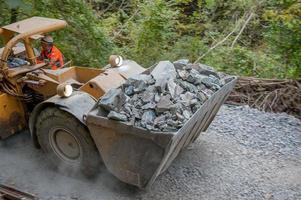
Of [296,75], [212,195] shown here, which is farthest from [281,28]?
[212,195]

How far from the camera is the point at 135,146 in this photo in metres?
5.01

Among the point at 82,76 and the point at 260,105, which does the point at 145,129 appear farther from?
the point at 260,105

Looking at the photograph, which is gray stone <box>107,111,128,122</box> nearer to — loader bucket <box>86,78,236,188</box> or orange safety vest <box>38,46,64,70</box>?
loader bucket <box>86,78,236,188</box>

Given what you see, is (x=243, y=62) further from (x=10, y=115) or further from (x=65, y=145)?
(x=10, y=115)

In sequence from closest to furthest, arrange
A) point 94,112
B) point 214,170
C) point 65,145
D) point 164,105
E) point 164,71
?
point 164,105 < point 94,112 < point 164,71 < point 65,145 < point 214,170

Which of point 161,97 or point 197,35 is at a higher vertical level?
point 161,97

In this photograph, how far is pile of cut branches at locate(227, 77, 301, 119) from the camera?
7.80 meters

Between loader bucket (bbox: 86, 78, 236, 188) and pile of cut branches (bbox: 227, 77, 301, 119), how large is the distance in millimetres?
2781

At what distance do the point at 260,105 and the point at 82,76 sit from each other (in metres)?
3.22

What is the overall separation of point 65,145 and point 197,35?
21.1ft

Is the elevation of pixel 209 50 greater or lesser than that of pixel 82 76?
lesser

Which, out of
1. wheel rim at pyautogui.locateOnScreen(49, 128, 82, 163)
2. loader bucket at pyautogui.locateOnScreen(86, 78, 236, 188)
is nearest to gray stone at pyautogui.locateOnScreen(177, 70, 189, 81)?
loader bucket at pyautogui.locateOnScreen(86, 78, 236, 188)

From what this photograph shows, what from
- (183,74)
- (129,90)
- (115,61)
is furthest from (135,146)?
(115,61)

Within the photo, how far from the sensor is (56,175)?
239 inches
